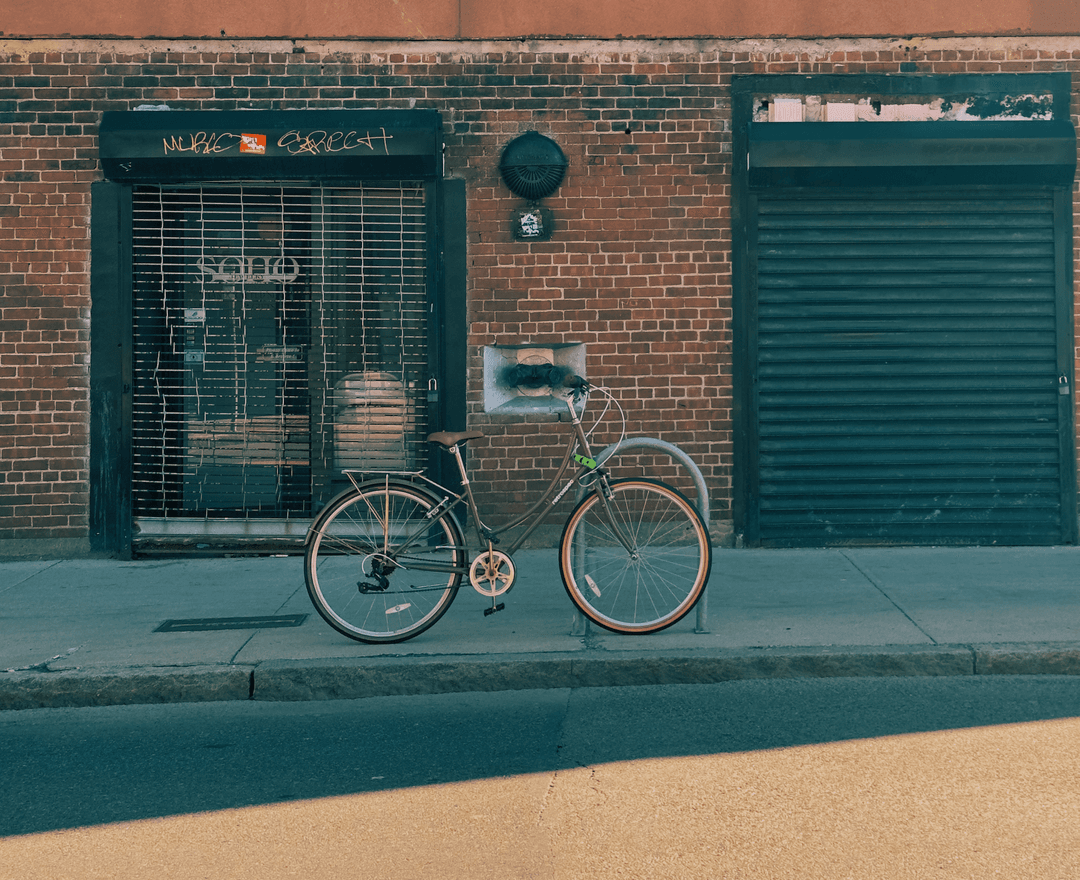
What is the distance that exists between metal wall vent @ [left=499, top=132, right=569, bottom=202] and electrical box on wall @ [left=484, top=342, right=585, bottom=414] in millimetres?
2018

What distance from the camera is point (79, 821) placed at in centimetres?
356

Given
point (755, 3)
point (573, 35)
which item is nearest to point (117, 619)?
point (573, 35)

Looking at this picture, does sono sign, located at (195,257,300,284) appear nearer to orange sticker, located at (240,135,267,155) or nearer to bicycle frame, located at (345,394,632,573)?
orange sticker, located at (240,135,267,155)

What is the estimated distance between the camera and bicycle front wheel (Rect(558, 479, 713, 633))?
→ 541 cm

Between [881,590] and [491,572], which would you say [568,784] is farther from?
[881,590]

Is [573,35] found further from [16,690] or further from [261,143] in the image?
[16,690]

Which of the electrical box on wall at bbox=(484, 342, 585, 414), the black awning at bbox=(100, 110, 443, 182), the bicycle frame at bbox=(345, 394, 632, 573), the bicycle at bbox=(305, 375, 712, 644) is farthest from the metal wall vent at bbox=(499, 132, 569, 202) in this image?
the bicycle at bbox=(305, 375, 712, 644)

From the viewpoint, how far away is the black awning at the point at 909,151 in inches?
316

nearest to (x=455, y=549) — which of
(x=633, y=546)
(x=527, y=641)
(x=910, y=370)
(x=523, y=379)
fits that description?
(x=527, y=641)

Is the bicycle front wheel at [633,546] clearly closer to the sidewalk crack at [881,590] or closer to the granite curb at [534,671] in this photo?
the granite curb at [534,671]

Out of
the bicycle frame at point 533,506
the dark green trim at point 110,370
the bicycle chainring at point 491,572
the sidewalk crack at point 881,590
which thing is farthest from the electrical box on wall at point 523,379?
the dark green trim at point 110,370

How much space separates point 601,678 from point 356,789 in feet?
5.20

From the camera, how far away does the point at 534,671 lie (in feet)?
16.6

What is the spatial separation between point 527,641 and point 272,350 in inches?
157
